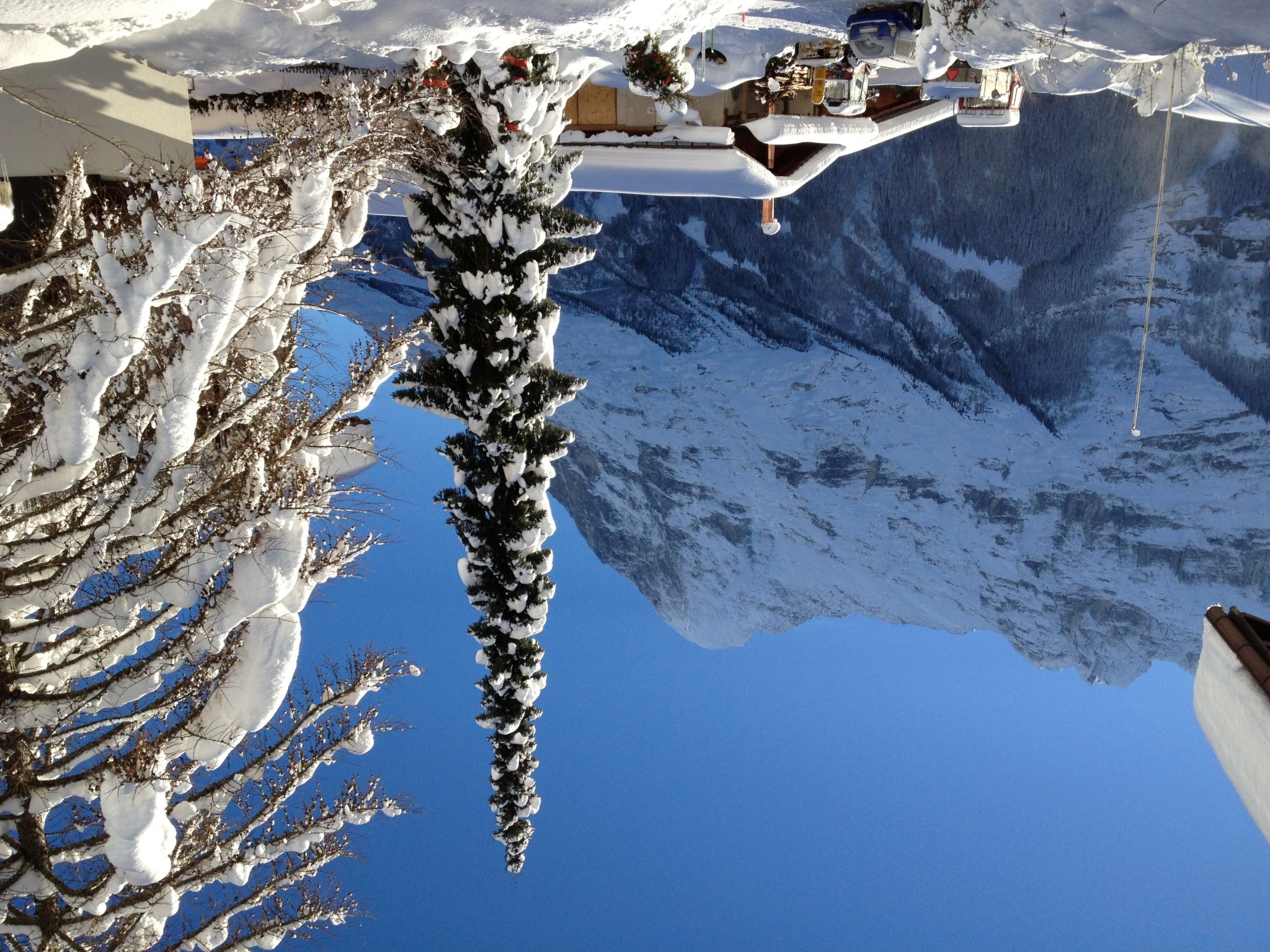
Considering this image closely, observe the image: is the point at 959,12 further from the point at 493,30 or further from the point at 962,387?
the point at 962,387

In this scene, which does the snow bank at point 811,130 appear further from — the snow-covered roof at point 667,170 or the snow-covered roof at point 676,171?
the snow-covered roof at point 667,170

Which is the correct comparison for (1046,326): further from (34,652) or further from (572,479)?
(34,652)

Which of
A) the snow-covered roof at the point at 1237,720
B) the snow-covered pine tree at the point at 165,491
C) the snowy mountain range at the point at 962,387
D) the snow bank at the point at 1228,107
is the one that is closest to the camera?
the snow-covered pine tree at the point at 165,491

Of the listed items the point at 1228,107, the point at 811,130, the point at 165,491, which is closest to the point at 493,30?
the point at 165,491

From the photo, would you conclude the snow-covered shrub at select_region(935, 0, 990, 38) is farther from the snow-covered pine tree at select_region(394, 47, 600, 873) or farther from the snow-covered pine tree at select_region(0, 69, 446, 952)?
the snow-covered pine tree at select_region(0, 69, 446, 952)

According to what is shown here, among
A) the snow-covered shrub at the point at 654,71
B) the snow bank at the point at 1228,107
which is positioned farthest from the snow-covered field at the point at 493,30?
the snow bank at the point at 1228,107

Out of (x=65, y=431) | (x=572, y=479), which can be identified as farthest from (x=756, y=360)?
(x=65, y=431)

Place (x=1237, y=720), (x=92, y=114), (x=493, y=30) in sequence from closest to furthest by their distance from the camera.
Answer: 1. (x=1237, y=720)
2. (x=493, y=30)
3. (x=92, y=114)
